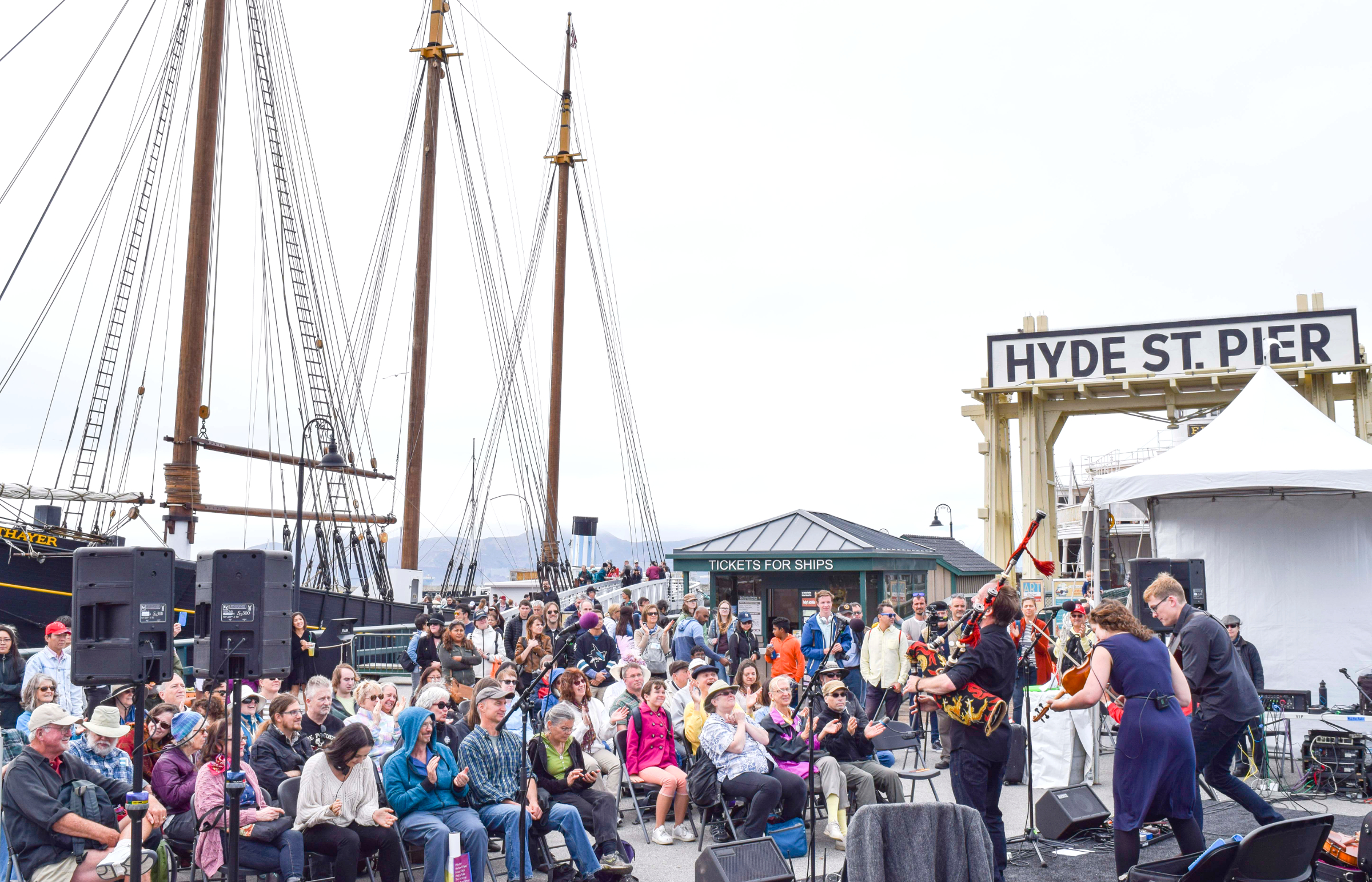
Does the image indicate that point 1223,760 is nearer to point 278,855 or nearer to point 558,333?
point 278,855

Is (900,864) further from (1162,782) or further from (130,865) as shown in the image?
(130,865)

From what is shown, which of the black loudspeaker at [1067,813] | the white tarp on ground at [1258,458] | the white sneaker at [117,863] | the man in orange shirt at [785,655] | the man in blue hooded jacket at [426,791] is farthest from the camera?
the man in orange shirt at [785,655]

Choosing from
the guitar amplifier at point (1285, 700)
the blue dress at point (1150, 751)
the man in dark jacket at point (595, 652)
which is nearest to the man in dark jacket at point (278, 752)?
the blue dress at point (1150, 751)

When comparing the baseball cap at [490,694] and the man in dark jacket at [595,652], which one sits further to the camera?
the man in dark jacket at [595,652]

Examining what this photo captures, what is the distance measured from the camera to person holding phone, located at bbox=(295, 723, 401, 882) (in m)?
6.12

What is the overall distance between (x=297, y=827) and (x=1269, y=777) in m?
8.13

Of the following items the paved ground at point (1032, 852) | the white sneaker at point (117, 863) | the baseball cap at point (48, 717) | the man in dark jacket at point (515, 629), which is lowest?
the paved ground at point (1032, 852)

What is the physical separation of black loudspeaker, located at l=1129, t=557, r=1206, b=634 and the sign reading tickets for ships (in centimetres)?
1186

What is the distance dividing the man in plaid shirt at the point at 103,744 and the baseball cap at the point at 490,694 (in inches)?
80.9

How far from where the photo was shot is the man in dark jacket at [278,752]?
6.85 m

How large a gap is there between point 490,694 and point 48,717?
252 centimetres

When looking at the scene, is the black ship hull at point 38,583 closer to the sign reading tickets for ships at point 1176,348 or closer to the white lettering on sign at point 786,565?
the white lettering on sign at point 786,565

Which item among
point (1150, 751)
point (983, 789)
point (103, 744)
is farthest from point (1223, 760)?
point (103, 744)

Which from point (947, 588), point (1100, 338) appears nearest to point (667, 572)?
point (947, 588)
